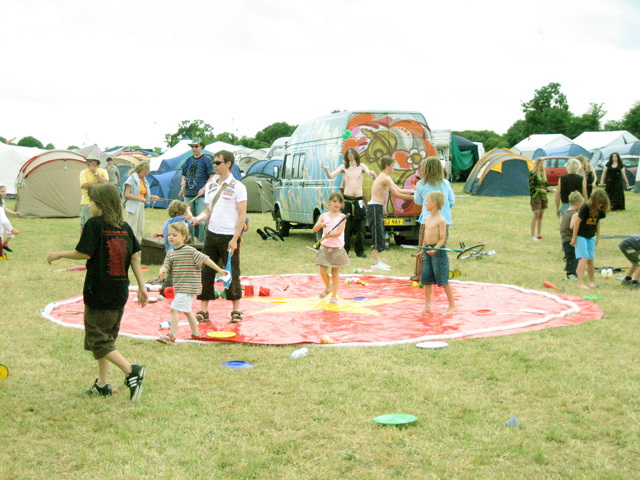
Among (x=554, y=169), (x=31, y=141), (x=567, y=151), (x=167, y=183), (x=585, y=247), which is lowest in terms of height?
(x=585, y=247)

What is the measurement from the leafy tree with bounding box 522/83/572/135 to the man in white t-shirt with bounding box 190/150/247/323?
65577mm

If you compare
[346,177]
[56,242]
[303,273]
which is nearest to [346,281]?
[303,273]

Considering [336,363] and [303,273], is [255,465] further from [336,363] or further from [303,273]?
[303,273]

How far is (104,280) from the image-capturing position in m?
5.09

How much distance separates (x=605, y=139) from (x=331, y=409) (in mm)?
39003

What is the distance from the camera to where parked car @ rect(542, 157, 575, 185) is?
2950cm

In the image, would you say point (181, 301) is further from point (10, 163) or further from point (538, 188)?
point (10, 163)

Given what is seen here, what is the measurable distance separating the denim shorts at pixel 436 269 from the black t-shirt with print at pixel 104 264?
12.9ft

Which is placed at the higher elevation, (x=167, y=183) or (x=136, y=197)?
(x=167, y=183)

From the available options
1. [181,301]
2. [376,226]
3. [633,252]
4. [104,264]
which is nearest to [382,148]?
[376,226]

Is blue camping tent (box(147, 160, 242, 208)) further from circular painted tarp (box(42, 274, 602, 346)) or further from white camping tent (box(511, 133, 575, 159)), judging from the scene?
white camping tent (box(511, 133, 575, 159))

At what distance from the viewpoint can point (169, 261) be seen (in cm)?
679

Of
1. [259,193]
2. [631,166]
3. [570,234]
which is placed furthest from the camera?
[631,166]

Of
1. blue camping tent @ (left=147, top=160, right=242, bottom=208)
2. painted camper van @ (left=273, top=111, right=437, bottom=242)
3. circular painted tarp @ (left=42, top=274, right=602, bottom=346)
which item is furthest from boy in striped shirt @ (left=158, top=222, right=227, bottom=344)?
blue camping tent @ (left=147, top=160, right=242, bottom=208)
